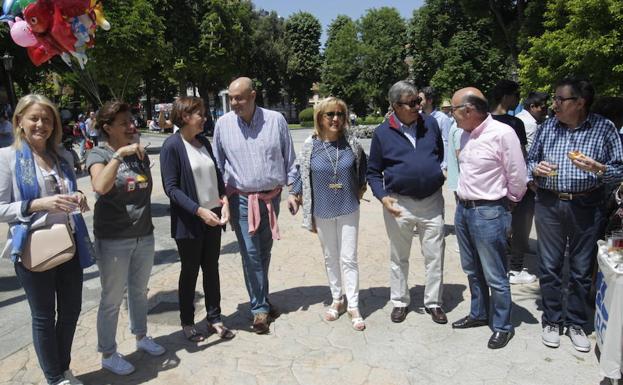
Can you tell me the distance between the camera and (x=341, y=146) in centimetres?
411

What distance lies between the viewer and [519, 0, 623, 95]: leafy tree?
1027 centimetres

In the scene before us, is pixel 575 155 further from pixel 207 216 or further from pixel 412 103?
pixel 207 216

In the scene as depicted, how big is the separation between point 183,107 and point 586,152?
9.66 ft

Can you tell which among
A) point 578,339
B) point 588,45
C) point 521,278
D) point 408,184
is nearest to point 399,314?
point 408,184

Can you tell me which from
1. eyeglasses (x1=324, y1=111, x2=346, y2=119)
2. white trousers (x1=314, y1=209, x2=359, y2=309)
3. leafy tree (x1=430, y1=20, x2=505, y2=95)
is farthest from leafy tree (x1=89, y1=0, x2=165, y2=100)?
leafy tree (x1=430, y1=20, x2=505, y2=95)

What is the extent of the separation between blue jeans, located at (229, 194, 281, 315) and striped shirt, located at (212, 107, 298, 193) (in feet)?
0.55

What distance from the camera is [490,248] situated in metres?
3.71

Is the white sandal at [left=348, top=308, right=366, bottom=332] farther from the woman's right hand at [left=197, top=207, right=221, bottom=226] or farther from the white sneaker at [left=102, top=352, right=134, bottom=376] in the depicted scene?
the white sneaker at [left=102, top=352, right=134, bottom=376]

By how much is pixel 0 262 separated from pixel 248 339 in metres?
4.21

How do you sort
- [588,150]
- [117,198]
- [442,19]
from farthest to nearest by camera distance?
[442,19]
[588,150]
[117,198]

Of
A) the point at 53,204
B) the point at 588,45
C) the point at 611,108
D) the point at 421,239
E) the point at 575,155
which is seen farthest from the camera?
the point at 588,45

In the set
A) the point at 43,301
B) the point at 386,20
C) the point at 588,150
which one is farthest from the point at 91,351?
the point at 386,20

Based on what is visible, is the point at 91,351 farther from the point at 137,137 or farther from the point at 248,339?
the point at 137,137

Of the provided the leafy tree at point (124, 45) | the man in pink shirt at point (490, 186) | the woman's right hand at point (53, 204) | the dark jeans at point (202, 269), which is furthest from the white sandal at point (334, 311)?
the leafy tree at point (124, 45)
